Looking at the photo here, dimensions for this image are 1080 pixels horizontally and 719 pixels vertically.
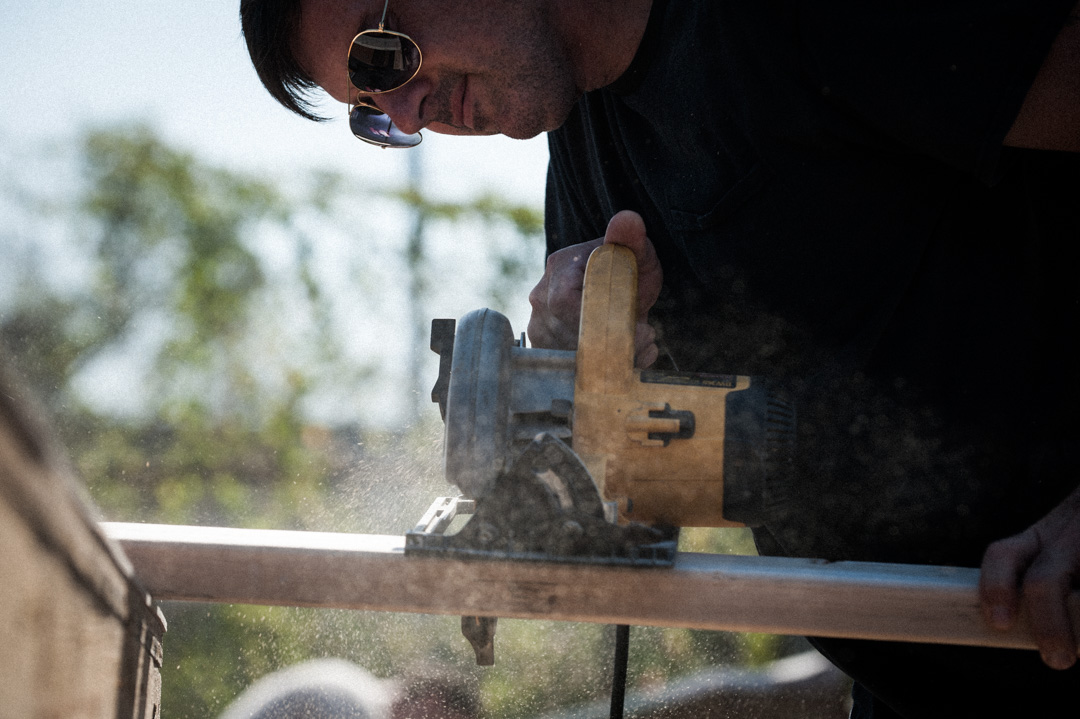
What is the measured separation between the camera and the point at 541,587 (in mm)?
896

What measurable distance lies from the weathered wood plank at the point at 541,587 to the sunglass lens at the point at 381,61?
990 mm

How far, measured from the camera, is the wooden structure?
1.96 ft

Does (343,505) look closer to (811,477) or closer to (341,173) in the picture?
(341,173)

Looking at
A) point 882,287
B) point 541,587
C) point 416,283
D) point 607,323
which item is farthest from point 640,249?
point 416,283

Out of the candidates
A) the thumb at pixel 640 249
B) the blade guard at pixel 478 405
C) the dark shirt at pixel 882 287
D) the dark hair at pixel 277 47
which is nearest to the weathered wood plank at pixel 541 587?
the blade guard at pixel 478 405

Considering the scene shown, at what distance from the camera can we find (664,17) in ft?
4.52

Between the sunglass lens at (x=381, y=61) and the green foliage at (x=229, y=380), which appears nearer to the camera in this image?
the sunglass lens at (x=381, y=61)

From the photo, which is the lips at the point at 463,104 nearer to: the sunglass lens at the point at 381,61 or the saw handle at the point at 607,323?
the sunglass lens at the point at 381,61

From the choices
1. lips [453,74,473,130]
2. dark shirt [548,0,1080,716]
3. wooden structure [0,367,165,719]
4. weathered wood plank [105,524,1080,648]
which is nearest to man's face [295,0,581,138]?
lips [453,74,473,130]

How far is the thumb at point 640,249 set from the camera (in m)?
1.22

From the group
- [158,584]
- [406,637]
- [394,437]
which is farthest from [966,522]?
[394,437]

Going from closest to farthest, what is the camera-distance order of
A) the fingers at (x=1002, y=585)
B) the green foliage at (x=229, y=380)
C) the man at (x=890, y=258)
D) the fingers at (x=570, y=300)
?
the fingers at (x=1002, y=585) < the man at (x=890, y=258) < the fingers at (x=570, y=300) < the green foliage at (x=229, y=380)

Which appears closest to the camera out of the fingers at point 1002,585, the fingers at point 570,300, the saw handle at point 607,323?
the fingers at point 1002,585

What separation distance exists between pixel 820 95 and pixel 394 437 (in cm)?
368
